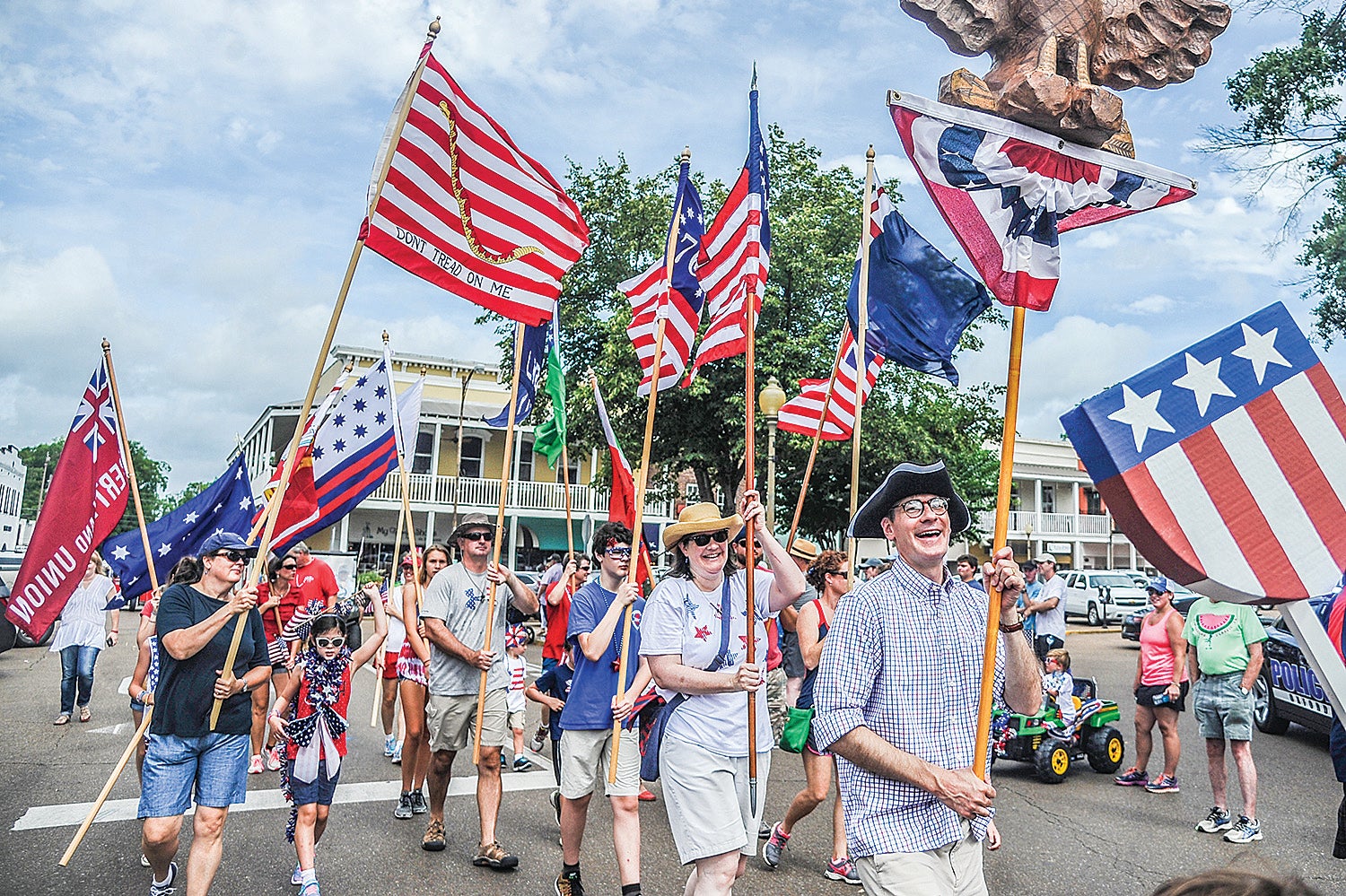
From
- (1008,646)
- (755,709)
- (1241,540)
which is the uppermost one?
(1241,540)

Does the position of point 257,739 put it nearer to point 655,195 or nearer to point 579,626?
point 579,626

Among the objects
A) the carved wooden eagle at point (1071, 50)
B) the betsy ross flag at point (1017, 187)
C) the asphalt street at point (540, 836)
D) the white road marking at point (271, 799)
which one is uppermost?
the carved wooden eagle at point (1071, 50)

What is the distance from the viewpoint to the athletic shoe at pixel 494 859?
5.75m

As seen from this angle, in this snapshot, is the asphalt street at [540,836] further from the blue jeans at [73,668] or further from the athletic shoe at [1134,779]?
the blue jeans at [73,668]

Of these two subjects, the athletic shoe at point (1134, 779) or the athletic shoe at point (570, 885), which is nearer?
the athletic shoe at point (570, 885)

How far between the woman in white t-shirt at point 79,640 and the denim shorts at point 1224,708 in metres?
10.7

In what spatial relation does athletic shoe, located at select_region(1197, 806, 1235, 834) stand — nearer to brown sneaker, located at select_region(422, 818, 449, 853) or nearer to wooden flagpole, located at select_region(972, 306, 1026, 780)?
wooden flagpole, located at select_region(972, 306, 1026, 780)

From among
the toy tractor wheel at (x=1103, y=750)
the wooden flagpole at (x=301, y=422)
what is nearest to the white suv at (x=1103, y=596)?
the toy tractor wheel at (x=1103, y=750)

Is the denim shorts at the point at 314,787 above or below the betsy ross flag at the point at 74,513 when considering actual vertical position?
below

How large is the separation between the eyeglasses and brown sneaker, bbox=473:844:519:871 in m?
3.63

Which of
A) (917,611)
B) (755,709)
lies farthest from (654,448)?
(917,611)

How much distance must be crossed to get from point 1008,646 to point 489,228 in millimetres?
3843

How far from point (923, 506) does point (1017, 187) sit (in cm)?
108

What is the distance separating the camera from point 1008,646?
10.8ft
